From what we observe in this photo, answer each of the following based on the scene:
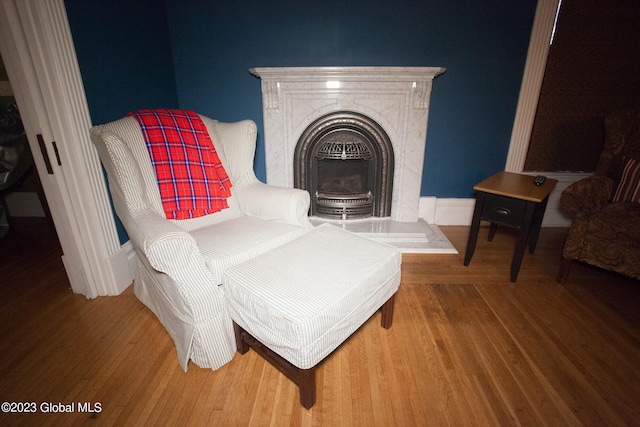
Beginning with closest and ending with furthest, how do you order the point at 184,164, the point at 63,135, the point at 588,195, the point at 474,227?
the point at 63,135 → the point at 184,164 → the point at 588,195 → the point at 474,227

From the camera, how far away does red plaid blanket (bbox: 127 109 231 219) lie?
4.95ft

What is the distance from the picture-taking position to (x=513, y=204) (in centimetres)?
174

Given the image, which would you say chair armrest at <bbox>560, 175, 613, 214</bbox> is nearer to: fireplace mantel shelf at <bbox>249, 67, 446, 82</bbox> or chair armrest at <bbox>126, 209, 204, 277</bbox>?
fireplace mantel shelf at <bbox>249, 67, 446, 82</bbox>

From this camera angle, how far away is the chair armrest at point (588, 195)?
5.64 ft

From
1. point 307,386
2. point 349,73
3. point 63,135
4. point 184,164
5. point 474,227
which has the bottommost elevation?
point 307,386

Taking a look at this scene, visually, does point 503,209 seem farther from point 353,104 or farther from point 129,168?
point 129,168

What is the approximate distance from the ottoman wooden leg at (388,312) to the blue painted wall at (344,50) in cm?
160

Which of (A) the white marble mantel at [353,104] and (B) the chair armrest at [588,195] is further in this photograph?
(A) the white marble mantel at [353,104]

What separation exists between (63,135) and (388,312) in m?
1.83

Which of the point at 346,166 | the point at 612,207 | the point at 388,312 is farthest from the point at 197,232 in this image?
the point at 612,207

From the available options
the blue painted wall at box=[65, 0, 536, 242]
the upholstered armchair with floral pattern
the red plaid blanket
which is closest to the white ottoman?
the red plaid blanket

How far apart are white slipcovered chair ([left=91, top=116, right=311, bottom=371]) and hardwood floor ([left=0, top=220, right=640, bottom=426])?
17 centimetres

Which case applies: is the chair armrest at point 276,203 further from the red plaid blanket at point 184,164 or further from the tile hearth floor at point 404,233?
the tile hearth floor at point 404,233

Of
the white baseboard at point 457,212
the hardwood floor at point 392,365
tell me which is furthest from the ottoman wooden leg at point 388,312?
the white baseboard at point 457,212
